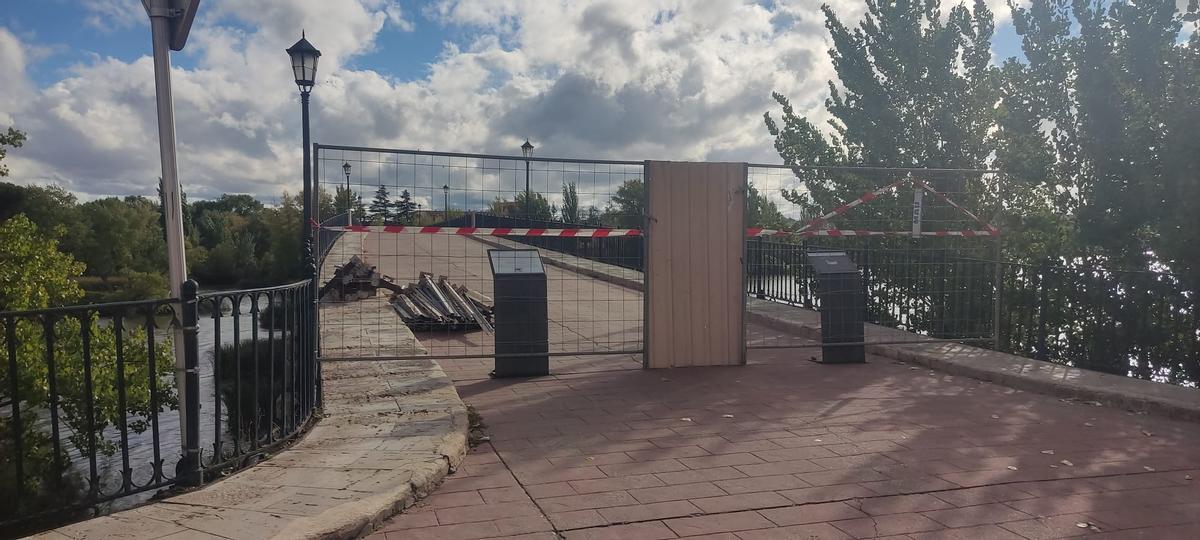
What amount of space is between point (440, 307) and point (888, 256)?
6.37 m

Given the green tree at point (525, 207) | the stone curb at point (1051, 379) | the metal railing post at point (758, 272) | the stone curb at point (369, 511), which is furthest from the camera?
the metal railing post at point (758, 272)

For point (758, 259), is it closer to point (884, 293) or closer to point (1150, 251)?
point (884, 293)

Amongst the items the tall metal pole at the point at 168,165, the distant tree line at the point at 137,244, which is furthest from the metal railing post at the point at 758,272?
the distant tree line at the point at 137,244

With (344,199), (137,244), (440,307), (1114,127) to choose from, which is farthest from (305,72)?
(137,244)

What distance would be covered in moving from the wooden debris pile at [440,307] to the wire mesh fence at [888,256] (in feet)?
13.4

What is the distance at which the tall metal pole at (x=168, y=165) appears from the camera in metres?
3.90

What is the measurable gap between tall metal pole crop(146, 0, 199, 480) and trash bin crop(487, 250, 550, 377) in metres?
3.37

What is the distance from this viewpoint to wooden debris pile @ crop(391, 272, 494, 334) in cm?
1095

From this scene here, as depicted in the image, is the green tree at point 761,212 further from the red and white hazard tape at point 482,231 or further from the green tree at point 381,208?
the green tree at point 381,208

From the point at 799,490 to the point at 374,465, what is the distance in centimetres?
227

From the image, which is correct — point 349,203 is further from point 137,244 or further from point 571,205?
point 137,244

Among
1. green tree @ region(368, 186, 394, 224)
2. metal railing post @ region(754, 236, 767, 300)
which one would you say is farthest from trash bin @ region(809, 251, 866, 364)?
green tree @ region(368, 186, 394, 224)

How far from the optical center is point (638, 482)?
4.19 metres

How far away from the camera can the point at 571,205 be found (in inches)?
286
